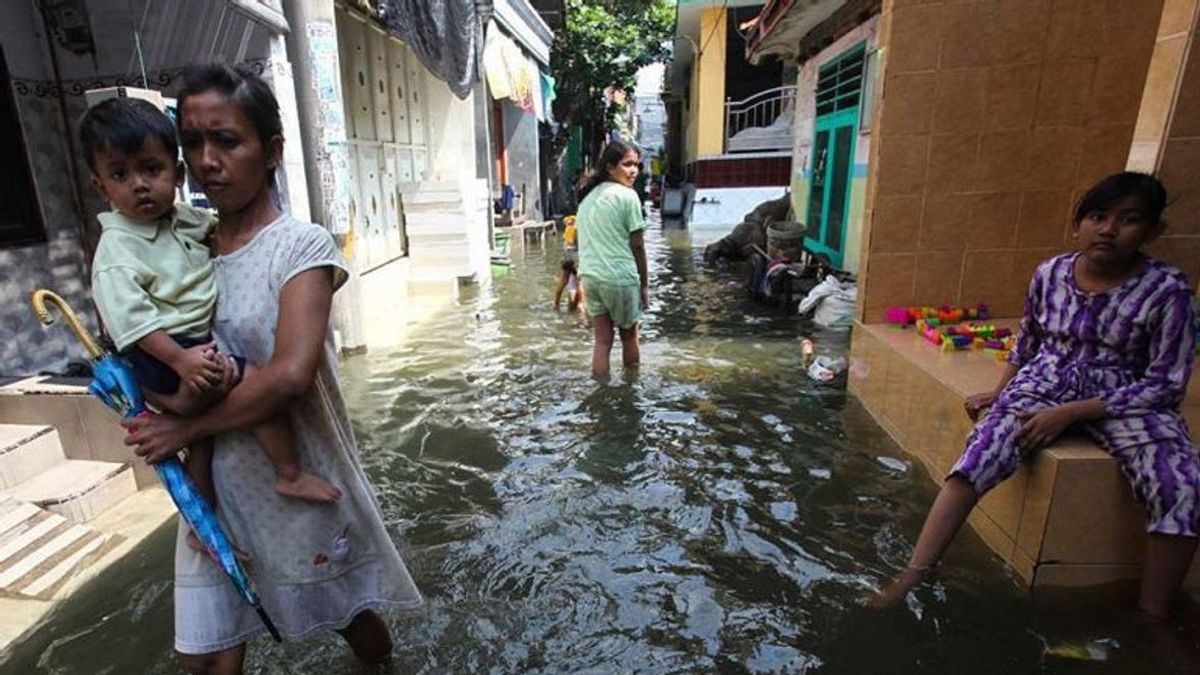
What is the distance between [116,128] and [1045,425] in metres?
2.93

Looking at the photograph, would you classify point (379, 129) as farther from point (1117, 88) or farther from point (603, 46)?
point (603, 46)

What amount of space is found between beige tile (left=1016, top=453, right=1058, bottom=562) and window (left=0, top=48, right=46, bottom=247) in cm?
562

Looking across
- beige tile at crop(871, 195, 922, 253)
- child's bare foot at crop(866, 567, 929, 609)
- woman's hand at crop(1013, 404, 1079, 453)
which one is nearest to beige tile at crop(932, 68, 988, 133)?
beige tile at crop(871, 195, 922, 253)

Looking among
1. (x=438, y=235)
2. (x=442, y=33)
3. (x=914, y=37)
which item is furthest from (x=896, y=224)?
(x=438, y=235)

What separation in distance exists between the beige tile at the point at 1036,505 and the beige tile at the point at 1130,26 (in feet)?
9.54

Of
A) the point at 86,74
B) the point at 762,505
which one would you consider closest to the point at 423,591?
the point at 762,505

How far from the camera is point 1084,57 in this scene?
395 cm

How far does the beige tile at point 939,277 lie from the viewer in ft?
14.1

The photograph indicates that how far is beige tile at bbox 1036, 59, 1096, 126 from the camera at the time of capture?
3.97 metres

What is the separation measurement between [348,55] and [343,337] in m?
3.85

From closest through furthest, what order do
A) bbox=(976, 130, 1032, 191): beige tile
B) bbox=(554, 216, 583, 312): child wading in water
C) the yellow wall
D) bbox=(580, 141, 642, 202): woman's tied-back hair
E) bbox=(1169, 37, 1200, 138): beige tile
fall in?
bbox=(1169, 37, 1200, 138): beige tile < bbox=(976, 130, 1032, 191): beige tile < bbox=(580, 141, 642, 202): woman's tied-back hair < bbox=(554, 216, 583, 312): child wading in water < the yellow wall

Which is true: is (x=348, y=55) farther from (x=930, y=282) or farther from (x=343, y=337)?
(x=930, y=282)

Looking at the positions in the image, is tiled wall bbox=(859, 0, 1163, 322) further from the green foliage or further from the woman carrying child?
the green foliage

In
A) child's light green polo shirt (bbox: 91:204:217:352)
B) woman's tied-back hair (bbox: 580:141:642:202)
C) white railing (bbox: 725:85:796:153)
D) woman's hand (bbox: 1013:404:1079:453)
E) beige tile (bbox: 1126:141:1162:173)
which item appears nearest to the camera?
child's light green polo shirt (bbox: 91:204:217:352)
